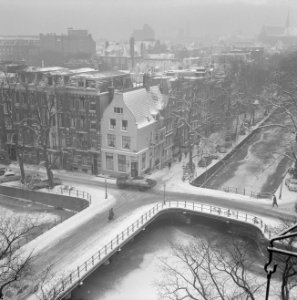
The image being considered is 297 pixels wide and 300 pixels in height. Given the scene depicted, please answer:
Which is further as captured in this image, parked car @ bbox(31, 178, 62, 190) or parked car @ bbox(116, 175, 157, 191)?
parked car @ bbox(31, 178, 62, 190)

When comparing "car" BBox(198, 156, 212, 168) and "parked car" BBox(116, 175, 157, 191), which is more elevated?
"parked car" BBox(116, 175, 157, 191)

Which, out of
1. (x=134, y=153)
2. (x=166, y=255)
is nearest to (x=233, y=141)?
(x=134, y=153)

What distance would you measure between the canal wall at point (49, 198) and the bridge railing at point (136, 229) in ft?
29.0

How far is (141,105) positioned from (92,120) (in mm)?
7072

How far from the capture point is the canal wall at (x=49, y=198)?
4856 centimetres

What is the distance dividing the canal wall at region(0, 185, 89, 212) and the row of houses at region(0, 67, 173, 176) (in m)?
7.29

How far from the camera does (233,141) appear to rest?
7506 cm

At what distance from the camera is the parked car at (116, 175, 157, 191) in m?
50.8

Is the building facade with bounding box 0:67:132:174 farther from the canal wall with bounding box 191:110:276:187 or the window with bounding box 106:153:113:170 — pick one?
the canal wall with bounding box 191:110:276:187

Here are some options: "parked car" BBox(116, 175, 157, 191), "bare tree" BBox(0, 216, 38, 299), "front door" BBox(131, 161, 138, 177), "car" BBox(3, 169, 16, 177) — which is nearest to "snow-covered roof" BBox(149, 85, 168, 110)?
"front door" BBox(131, 161, 138, 177)

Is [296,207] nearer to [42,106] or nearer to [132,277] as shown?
[132,277]

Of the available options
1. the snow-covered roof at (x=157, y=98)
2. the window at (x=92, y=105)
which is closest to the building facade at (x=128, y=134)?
the window at (x=92, y=105)

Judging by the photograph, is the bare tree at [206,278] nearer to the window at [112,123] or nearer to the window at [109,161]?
the window at [109,161]

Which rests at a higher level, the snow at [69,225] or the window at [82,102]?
the window at [82,102]
